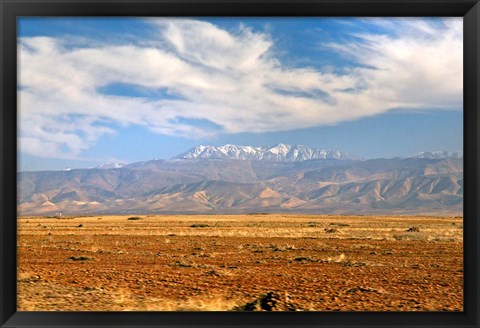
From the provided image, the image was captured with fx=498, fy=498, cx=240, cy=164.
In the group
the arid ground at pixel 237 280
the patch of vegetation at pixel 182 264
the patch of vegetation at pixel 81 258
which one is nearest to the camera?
the arid ground at pixel 237 280

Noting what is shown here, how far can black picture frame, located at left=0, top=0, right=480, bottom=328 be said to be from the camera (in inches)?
139

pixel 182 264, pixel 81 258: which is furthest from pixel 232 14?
pixel 81 258

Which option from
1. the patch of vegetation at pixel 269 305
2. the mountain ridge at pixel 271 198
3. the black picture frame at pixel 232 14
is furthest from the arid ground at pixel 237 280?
the mountain ridge at pixel 271 198

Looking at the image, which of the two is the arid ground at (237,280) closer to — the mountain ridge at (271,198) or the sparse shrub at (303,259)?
the sparse shrub at (303,259)

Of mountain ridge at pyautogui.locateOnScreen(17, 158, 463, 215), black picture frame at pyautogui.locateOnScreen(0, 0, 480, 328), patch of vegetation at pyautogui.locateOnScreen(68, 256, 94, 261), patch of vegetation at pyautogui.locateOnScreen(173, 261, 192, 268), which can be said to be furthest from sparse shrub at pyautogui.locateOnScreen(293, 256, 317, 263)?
mountain ridge at pyautogui.locateOnScreen(17, 158, 463, 215)

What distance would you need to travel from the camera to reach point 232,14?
12.3 ft

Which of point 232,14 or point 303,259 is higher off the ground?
point 232,14

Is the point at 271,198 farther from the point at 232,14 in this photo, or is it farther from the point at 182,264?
the point at 232,14

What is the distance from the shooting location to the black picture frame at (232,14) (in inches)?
139

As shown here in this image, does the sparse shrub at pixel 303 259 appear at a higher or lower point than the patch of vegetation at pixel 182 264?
lower
